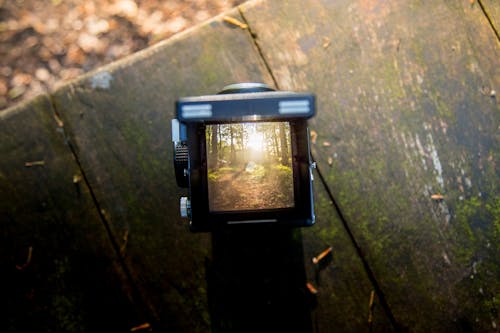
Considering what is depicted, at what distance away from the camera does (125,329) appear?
2137 millimetres

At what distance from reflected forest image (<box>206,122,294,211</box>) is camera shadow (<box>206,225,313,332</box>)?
26.8 inches

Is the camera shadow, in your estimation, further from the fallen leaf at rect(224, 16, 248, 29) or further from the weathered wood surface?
the fallen leaf at rect(224, 16, 248, 29)

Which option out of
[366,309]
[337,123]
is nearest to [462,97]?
[337,123]

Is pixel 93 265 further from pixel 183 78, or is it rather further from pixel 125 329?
pixel 183 78

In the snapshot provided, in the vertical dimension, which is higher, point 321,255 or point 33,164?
point 33,164

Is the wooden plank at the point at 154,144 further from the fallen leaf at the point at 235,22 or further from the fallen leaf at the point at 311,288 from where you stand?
the fallen leaf at the point at 311,288

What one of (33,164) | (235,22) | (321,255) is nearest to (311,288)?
(321,255)

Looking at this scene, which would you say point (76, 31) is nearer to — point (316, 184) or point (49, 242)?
point (49, 242)

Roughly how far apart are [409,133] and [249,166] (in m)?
1.25

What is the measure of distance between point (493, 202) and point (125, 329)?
250cm

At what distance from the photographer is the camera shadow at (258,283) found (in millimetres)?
2102

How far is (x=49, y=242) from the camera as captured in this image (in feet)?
7.07

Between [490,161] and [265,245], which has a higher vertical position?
[490,161]

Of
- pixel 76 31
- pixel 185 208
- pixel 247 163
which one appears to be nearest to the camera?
pixel 247 163
